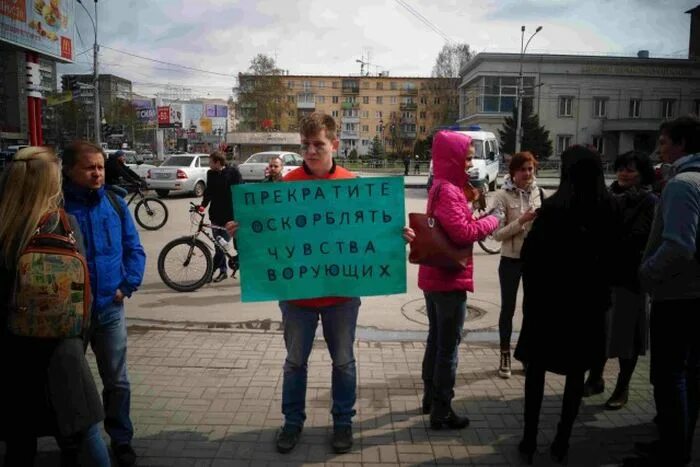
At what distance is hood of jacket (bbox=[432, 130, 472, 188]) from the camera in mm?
3580

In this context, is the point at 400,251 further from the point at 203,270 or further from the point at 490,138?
the point at 490,138

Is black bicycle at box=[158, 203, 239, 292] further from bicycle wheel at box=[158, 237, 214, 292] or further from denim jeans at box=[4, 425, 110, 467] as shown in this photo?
denim jeans at box=[4, 425, 110, 467]

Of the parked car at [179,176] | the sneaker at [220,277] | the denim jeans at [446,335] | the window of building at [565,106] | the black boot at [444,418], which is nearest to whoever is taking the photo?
the denim jeans at [446,335]

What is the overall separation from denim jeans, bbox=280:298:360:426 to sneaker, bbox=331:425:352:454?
3 cm

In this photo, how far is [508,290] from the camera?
478cm

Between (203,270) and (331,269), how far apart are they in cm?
476

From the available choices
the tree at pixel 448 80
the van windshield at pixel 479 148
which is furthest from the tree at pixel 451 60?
the van windshield at pixel 479 148

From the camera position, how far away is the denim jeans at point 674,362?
321cm

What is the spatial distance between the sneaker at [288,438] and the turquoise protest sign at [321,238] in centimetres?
83

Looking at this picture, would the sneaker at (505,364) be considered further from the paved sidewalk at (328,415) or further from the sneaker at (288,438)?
the sneaker at (288,438)

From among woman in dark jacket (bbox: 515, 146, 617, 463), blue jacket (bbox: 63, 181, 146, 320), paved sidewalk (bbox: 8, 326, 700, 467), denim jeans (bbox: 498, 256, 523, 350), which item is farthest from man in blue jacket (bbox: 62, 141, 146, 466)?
denim jeans (bbox: 498, 256, 523, 350)

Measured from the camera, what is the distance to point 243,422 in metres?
3.90

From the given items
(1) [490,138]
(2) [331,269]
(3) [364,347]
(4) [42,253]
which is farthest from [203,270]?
(1) [490,138]

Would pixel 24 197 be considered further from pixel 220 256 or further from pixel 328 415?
pixel 220 256
